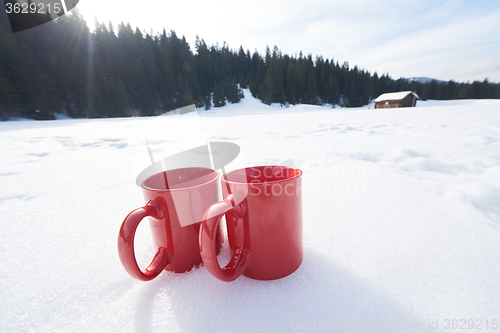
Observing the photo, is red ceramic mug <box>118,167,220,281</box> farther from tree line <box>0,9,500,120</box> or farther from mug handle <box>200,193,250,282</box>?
tree line <box>0,9,500,120</box>

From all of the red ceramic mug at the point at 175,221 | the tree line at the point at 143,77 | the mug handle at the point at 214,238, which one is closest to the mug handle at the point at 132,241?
the red ceramic mug at the point at 175,221

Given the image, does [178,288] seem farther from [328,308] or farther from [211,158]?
[211,158]

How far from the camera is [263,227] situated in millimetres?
412

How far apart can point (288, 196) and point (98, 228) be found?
61 cm

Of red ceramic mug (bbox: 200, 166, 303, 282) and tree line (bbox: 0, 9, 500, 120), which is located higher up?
tree line (bbox: 0, 9, 500, 120)

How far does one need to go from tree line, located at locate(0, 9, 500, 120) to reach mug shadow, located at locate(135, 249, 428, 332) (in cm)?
1643

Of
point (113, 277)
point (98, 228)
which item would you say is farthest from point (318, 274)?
point (98, 228)

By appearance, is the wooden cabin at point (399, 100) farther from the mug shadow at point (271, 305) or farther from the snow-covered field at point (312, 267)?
the mug shadow at point (271, 305)

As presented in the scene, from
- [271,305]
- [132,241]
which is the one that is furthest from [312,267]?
[132,241]

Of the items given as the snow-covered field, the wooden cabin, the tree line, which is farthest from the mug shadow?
the wooden cabin

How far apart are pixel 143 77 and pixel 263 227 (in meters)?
23.3

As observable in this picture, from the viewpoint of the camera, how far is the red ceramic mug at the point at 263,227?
15.6 inches

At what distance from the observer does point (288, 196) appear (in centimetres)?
42

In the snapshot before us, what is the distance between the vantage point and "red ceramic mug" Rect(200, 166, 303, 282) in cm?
40
